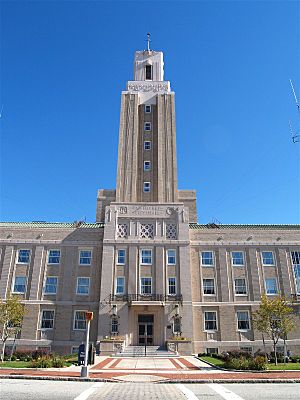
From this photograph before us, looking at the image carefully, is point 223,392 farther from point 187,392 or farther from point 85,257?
point 85,257

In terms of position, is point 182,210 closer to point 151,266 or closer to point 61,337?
point 151,266

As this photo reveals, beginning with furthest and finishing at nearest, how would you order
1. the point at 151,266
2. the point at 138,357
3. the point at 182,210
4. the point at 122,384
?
the point at 182,210 → the point at 151,266 → the point at 138,357 → the point at 122,384

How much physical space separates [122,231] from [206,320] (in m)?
13.5

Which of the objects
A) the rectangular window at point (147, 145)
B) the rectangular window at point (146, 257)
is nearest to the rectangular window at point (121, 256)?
the rectangular window at point (146, 257)

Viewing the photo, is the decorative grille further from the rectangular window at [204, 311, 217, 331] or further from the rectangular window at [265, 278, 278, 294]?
the rectangular window at [265, 278, 278, 294]

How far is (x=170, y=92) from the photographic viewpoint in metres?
50.0

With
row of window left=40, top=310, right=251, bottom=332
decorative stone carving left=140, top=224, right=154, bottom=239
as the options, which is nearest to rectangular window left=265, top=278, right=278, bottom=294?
row of window left=40, top=310, right=251, bottom=332

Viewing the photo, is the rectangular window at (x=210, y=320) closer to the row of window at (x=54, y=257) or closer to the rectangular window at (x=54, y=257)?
the row of window at (x=54, y=257)

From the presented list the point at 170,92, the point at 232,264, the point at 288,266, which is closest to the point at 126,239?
the point at 232,264

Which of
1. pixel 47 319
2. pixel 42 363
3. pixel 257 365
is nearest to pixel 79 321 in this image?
pixel 47 319

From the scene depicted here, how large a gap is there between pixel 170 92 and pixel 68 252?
27.1m

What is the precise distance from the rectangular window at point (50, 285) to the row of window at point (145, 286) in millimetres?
7212

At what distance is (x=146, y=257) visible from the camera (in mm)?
38562

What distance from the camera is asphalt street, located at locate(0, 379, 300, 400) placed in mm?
11617
